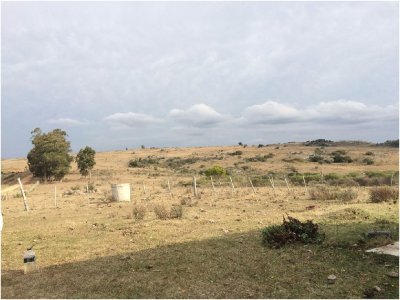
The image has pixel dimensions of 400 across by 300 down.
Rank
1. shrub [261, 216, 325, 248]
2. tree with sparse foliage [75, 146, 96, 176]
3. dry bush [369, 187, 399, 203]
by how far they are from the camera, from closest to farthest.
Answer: shrub [261, 216, 325, 248] → dry bush [369, 187, 399, 203] → tree with sparse foliage [75, 146, 96, 176]

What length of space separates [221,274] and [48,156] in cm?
3845

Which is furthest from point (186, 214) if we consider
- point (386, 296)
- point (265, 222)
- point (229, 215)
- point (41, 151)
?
point (41, 151)

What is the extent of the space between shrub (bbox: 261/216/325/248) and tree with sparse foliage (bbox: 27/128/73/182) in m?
36.9

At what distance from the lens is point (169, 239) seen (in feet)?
38.1

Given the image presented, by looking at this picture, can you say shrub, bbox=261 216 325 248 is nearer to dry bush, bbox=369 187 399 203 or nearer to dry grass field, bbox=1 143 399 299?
dry grass field, bbox=1 143 399 299

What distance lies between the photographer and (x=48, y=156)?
42.9 metres

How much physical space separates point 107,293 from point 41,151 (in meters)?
39.2

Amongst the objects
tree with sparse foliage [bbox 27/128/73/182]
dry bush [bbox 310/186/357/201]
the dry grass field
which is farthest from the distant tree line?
dry bush [bbox 310/186/357/201]

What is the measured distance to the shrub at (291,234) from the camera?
33.4 feet

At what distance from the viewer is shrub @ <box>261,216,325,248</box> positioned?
10184mm

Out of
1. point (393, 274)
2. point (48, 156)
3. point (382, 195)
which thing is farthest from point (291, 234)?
point (48, 156)

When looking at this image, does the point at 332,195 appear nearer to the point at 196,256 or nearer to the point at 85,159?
the point at 196,256

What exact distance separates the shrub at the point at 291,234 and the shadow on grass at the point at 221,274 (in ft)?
0.83

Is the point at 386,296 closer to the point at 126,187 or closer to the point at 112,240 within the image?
the point at 112,240
